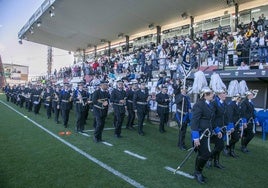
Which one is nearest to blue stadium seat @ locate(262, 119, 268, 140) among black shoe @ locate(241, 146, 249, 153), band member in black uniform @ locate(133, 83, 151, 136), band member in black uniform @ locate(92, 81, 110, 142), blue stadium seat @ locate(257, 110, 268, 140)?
blue stadium seat @ locate(257, 110, 268, 140)

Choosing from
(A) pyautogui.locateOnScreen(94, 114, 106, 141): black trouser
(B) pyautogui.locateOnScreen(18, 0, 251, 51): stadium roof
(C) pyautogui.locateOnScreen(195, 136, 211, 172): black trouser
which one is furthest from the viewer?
(B) pyautogui.locateOnScreen(18, 0, 251, 51): stadium roof

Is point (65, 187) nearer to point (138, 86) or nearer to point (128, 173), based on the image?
point (128, 173)

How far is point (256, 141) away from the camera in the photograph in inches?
423

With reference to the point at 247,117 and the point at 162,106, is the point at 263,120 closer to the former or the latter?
the point at 247,117

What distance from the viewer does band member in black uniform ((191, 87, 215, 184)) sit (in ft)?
18.7

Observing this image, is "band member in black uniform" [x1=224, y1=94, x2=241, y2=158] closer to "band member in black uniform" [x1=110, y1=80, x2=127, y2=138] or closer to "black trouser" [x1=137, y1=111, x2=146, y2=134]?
"black trouser" [x1=137, y1=111, x2=146, y2=134]

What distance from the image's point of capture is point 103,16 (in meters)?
27.3

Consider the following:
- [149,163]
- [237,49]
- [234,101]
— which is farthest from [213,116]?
[237,49]

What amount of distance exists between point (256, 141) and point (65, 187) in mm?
8093

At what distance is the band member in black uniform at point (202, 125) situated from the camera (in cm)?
570

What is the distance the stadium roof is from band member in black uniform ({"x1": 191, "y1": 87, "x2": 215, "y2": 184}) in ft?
56.8

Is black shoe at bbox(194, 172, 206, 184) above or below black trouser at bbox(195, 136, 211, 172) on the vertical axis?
below

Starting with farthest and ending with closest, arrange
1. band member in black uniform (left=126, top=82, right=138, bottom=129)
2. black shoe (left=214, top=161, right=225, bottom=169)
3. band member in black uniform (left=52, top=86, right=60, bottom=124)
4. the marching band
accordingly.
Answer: band member in black uniform (left=52, top=86, right=60, bottom=124) → band member in black uniform (left=126, top=82, right=138, bottom=129) → black shoe (left=214, top=161, right=225, bottom=169) → the marching band

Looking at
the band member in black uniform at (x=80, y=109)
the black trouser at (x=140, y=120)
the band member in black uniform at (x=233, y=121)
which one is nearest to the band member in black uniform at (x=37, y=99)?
the band member in black uniform at (x=80, y=109)
